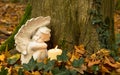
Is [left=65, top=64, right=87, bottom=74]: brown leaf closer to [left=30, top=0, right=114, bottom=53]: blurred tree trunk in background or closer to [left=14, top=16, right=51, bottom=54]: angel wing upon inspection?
[left=30, top=0, right=114, bottom=53]: blurred tree trunk in background

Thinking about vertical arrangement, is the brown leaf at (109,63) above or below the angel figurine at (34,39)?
below

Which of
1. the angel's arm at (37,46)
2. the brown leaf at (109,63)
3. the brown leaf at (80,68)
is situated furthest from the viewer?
the angel's arm at (37,46)

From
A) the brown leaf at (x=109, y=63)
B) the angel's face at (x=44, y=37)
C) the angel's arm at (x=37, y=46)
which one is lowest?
the brown leaf at (x=109, y=63)

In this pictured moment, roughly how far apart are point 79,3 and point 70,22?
30 centimetres

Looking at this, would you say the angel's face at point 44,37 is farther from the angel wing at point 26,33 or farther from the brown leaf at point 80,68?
the brown leaf at point 80,68

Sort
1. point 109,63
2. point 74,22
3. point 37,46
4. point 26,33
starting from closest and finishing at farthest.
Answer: point 109,63 < point 37,46 < point 26,33 < point 74,22

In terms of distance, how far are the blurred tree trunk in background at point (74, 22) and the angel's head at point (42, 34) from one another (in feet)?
1.16

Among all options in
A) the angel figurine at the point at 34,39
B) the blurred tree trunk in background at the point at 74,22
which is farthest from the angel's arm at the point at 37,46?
the blurred tree trunk in background at the point at 74,22

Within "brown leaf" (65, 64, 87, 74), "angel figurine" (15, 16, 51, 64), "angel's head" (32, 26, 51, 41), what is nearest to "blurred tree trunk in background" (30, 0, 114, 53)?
"angel figurine" (15, 16, 51, 64)

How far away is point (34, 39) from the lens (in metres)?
5.12

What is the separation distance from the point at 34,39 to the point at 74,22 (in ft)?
2.13

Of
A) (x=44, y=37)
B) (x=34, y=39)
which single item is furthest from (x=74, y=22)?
(x=34, y=39)

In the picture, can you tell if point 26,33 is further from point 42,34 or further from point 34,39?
point 42,34

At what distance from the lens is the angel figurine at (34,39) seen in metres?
5.05
